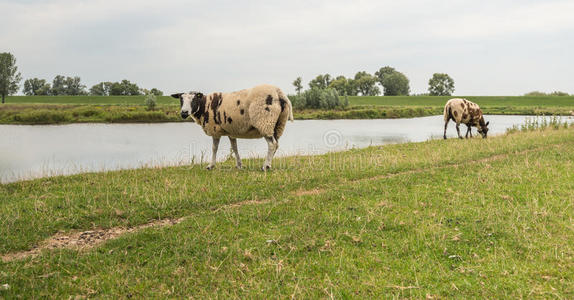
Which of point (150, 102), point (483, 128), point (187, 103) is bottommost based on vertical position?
point (483, 128)

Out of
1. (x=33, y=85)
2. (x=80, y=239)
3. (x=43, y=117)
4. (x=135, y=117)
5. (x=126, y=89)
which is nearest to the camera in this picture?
(x=80, y=239)

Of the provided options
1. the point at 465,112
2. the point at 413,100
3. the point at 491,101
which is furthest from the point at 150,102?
the point at 491,101

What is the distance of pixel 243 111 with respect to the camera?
10359mm

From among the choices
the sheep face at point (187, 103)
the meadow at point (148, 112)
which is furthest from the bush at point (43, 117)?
the sheep face at point (187, 103)

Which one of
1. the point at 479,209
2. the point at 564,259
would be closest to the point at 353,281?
the point at 564,259

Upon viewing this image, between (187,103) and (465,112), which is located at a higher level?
(187,103)

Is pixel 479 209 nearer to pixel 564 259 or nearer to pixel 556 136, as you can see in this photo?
pixel 564 259

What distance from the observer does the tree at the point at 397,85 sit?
364 feet

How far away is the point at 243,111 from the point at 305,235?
5538 millimetres

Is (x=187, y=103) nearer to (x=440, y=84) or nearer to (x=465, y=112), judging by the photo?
(x=465, y=112)

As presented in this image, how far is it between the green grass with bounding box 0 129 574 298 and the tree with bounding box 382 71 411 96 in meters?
106

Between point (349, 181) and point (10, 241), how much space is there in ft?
23.3

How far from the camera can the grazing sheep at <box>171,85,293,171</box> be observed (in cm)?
1018

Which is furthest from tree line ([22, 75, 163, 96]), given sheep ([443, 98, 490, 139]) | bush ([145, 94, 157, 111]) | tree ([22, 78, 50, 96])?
sheep ([443, 98, 490, 139])
